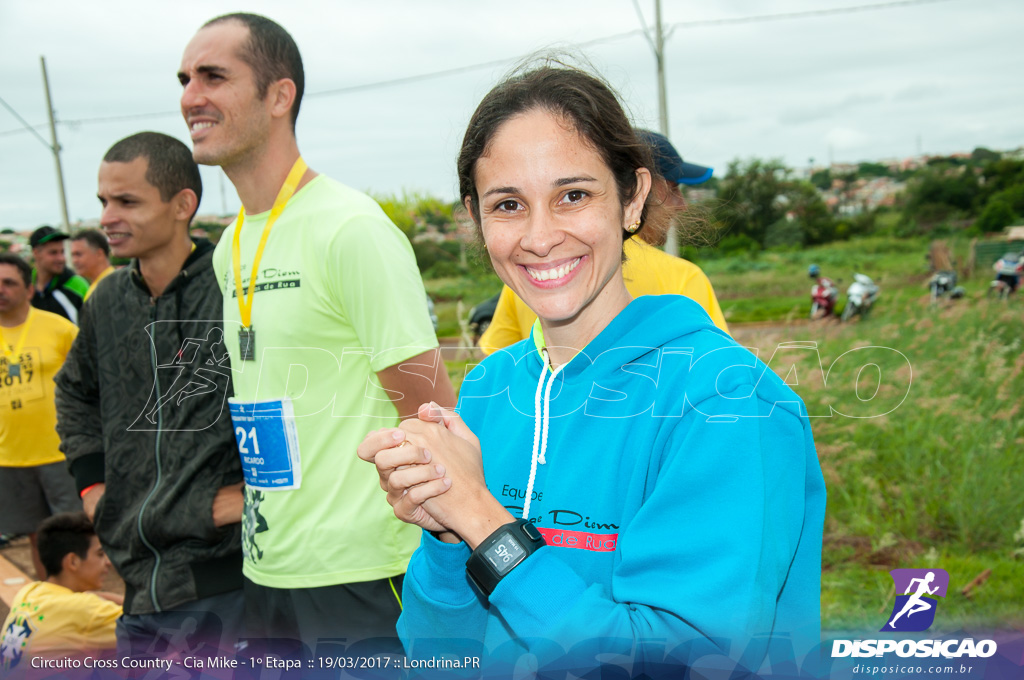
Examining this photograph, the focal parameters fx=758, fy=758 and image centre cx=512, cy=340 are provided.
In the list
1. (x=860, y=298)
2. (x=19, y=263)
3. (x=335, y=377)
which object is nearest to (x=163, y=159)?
(x=335, y=377)

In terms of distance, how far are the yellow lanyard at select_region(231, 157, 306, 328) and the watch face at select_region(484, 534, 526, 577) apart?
141cm

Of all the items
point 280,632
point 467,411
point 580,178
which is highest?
point 580,178

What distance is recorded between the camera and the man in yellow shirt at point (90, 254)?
6375 millimetres

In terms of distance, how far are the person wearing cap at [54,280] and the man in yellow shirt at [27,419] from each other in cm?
96

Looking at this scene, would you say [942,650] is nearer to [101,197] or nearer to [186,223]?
[186,223]

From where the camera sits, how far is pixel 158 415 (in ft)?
8.48

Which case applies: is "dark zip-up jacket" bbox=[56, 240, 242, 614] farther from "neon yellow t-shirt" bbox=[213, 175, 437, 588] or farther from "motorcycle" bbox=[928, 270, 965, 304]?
"motorcycle" bbox=[928, 270, 965, 304]

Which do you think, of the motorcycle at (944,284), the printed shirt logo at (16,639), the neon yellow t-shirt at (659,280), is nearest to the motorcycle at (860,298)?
the motorcycle at (944,284)

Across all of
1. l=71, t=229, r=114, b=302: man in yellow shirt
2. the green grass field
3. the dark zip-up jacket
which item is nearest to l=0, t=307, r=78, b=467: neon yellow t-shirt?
l=71, t=229, r=114, b=302: man in yellow shirt

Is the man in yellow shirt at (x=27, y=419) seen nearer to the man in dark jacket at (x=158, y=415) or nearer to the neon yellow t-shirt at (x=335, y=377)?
the man in dark jacket at (x=158, y=415)

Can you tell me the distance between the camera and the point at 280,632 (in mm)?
2273

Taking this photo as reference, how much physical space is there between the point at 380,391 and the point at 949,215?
25502mm

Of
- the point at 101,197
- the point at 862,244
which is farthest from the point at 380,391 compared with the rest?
the point at 862,244

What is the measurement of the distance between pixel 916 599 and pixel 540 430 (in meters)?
2.15
